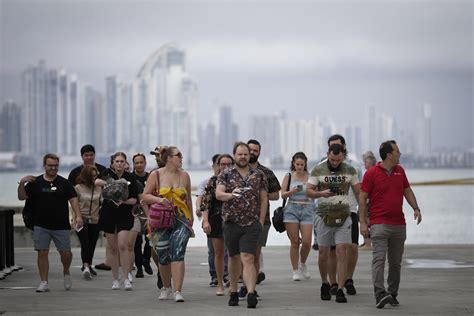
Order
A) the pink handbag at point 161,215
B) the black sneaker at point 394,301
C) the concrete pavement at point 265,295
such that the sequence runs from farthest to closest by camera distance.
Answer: the pink handbag at point 161,215 < the black sneaker at point 394,301 < the concrete pavement at point 265,295

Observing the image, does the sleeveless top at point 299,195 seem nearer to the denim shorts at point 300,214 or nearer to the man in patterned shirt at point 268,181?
the denim shorts at point 300,214

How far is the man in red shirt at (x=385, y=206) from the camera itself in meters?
14.3

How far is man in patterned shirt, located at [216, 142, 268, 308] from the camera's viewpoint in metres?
14.5

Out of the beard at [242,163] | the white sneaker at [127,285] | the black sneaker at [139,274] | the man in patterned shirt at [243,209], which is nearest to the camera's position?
the man in patterned shirt at [243,209]

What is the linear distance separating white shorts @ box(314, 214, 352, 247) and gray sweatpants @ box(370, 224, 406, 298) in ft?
2.08

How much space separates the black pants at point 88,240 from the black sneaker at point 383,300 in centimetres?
595

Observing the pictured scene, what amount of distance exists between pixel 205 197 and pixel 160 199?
2.68ft

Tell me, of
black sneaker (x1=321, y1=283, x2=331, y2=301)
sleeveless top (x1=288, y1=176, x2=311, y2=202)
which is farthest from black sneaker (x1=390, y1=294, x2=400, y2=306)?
sleeveless top (x1=288, y1=176, x2=311, y2=202)

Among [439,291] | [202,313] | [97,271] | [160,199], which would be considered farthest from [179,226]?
[97,271]

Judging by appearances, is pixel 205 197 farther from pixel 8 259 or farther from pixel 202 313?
pixel 8 259

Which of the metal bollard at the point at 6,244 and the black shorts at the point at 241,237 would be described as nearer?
the black shorts at the point at 241,237

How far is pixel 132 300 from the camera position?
50.4 feet

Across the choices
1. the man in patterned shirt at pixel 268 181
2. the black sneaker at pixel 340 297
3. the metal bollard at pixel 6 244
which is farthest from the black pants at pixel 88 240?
the black sneaker at pixel 340 297

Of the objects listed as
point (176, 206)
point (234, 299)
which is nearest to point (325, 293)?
point (234, 299)
